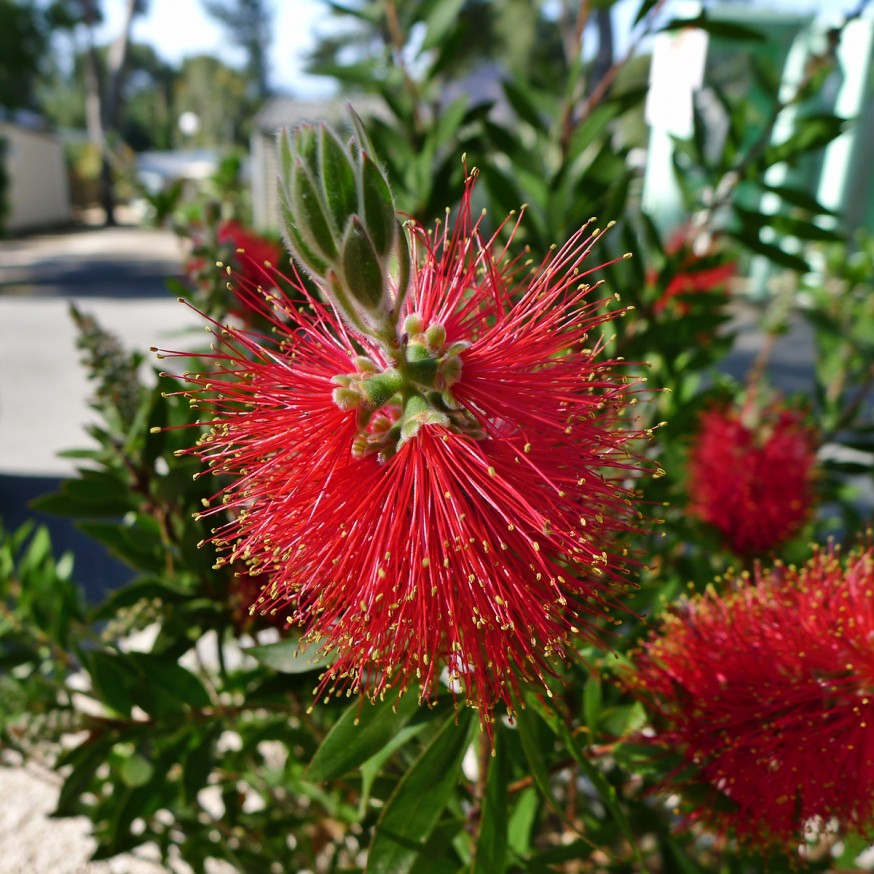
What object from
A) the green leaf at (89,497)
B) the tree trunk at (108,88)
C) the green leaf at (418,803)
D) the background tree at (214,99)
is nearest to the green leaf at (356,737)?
the green leaf at (418,803)

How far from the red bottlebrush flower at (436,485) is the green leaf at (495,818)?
9 cm

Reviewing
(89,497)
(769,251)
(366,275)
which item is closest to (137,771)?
(89,497)

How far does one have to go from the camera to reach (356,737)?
2.12 feet

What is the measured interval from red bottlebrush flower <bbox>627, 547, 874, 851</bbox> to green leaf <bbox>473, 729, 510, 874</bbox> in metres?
0.17

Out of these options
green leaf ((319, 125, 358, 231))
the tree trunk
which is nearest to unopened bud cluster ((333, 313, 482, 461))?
green leaf ((319, 125, 358, 231))

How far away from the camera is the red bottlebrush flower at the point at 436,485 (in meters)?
0.58

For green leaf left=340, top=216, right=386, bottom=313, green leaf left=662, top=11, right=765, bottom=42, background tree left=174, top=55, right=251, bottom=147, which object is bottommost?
green leaf left=340, top=216, right=386, bottom=313

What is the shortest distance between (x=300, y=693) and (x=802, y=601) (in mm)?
585

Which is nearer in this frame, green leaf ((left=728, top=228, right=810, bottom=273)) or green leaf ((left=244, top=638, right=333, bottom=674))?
green leaf ((left=244, top=638, right=333, bottom=674))

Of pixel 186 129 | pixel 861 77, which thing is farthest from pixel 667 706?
pixel 186 129

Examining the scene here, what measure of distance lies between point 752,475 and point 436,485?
3.27 ft

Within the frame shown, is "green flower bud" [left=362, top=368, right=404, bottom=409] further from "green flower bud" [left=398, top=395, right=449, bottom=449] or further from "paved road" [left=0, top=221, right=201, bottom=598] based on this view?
"paved road" [left=0, top=221, right=201, bottom=598]

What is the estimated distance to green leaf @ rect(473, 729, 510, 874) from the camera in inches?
26.1

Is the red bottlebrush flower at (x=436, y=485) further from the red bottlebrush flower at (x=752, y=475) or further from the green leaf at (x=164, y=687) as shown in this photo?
the red bottlebrush flower at (x=752, y=475)
